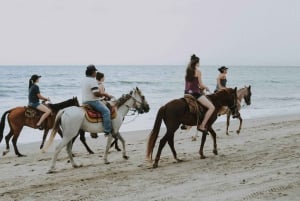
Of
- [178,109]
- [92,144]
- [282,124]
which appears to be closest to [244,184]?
[178,109]

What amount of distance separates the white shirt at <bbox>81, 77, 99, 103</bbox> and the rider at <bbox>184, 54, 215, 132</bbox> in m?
2.02

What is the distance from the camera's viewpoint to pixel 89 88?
981 cm

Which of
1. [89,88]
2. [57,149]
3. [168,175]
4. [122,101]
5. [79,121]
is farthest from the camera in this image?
[122,101]

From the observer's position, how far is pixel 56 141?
576 inches

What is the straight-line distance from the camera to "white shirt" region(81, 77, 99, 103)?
9.77 meters

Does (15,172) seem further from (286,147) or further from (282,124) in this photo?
(282,124)

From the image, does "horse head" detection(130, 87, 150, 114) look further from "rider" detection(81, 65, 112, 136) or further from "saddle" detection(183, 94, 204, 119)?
"saddle" detection(183, 94, 204, 119)

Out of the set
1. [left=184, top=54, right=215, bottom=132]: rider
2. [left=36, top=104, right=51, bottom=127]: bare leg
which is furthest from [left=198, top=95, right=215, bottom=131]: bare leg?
[left=36, top=104, right=51, bottom=127]: bare leg

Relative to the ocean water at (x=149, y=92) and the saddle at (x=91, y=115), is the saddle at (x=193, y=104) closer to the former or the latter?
the saddle at (x=91, y=115)

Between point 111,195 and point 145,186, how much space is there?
730 millimetres

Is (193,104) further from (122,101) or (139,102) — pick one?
(122,101)

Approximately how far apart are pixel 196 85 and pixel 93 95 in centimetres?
227

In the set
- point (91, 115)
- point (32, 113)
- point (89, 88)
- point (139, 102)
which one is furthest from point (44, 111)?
point (89, 88)

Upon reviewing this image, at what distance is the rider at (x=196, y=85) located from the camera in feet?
32.4
